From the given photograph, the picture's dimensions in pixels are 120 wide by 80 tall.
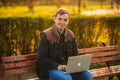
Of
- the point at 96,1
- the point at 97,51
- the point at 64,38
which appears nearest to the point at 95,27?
the point at 97,51

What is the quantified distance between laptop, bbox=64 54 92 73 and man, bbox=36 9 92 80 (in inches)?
4.2

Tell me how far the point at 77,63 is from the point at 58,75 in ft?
1.29

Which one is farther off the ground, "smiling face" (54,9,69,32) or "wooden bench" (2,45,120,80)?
"smiling face" (54,9,69,32)

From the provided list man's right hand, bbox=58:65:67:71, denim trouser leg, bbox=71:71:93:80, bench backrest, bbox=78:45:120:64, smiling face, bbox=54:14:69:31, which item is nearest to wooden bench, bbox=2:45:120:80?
bench backrest, bbox=78:45:120:64

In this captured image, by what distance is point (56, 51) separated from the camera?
590 centimetres

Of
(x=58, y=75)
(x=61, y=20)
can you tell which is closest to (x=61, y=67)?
(x=58, y=75)

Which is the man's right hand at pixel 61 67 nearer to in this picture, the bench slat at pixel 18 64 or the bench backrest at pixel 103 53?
the bench slat at pixel 18 64

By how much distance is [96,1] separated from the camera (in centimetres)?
6331

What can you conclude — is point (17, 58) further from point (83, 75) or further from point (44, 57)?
point (83, 75)

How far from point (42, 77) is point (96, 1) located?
2301 inches

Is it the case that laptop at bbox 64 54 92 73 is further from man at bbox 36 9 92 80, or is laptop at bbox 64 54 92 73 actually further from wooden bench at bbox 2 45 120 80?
wooden bench at bbox 2 45 120 80

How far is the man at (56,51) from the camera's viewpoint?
5754 millimetres

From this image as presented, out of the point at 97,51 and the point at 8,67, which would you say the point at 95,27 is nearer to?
the point at 97,51

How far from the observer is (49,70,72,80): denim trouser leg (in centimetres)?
557
